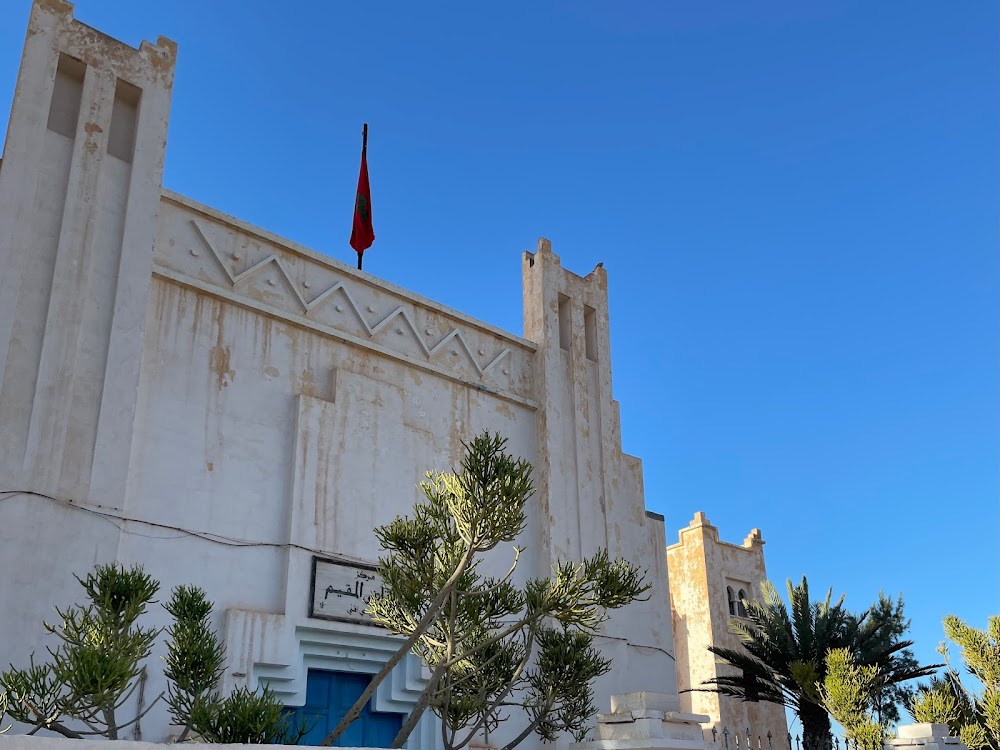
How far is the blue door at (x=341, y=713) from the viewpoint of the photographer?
1017 centimetres

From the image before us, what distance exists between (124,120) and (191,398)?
328 centimetres

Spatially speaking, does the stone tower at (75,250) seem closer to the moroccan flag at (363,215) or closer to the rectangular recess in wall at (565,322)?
the moroccan flag at (363,215)

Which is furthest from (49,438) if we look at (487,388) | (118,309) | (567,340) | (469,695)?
(567,340)

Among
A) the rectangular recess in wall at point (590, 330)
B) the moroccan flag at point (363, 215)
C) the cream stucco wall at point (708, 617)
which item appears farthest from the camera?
the cream stucco wall at point (708, 617)

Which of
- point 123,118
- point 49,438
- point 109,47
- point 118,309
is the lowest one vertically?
point 49,438

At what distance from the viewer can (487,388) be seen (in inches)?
523

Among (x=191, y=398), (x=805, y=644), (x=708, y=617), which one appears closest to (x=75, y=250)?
(x=191, y=398)

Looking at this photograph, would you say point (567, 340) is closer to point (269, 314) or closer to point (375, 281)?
point (375, 281)

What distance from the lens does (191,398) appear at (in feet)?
33.5

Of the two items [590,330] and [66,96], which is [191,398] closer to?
[66,96]

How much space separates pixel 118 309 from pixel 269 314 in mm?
1895

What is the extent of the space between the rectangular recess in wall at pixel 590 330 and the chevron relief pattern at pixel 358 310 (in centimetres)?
170

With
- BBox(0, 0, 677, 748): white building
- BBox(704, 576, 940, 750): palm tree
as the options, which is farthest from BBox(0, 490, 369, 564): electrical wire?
BBox(704, 576, 940, 750): palm tree

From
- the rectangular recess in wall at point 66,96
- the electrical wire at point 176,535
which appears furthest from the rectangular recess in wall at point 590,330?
the rectangular recess in wall at point 66,96
